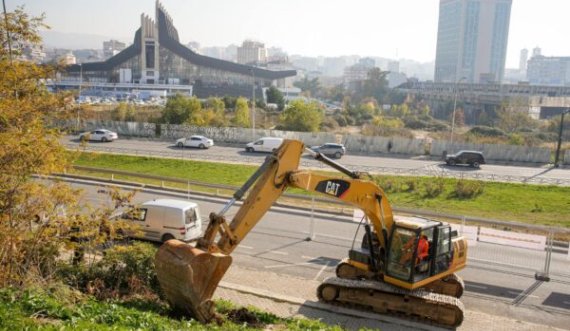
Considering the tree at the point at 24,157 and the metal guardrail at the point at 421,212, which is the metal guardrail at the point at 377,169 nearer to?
the metal guardrail at the point at 421,212

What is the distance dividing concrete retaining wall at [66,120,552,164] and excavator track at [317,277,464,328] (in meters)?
31.4

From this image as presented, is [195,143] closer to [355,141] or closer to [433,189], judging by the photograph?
[355,141]

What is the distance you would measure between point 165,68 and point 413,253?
444 feet

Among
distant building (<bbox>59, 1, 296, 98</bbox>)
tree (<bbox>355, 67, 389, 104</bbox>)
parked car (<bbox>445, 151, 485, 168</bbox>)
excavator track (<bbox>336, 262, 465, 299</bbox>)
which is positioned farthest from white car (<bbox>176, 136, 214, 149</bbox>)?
tree (<bbox>355, 67, 389, 104</bbox>)

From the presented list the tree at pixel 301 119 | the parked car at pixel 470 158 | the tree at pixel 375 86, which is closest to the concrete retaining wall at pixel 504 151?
the parked car at pixel 470 158

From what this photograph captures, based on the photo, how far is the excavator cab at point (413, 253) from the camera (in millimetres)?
11852

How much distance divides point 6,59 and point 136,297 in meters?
6.16

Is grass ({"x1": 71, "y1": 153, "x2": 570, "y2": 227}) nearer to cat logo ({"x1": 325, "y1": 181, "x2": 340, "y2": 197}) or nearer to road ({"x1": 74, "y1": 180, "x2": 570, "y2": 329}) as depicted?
road ({"x1": 74, "y1": 180, "x2": 570, "y2": 329})

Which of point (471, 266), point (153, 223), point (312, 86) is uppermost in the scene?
point (312, 86)

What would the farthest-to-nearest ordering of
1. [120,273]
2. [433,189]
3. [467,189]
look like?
1. [433,189]
2. [467,189]
3. [120,273]

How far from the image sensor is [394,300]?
12023 millimetres

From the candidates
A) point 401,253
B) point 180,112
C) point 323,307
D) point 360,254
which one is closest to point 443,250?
point 401,253

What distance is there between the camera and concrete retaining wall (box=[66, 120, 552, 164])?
4119 centimetres

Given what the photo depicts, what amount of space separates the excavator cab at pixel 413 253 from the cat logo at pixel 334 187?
1.52 meters
